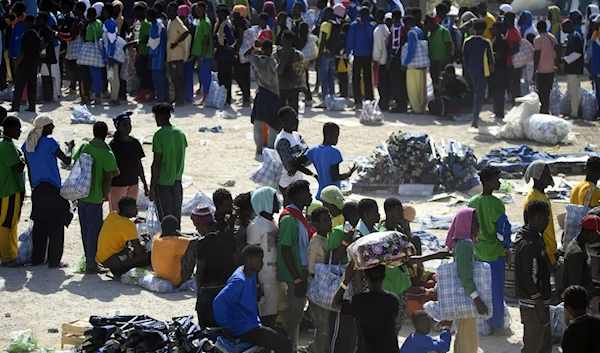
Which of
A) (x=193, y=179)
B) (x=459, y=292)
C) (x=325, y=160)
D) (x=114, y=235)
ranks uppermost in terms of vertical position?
(x=325, y=160)

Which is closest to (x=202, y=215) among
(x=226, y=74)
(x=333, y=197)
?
(x=333, y=197)

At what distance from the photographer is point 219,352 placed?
7.58 metres

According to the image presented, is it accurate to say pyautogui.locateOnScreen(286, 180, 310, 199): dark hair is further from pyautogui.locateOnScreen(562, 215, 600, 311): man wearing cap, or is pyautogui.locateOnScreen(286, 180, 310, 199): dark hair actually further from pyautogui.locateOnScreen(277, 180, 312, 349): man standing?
pyautogui.locateOnScreen(562, 215, 600, 311): man wearing cap

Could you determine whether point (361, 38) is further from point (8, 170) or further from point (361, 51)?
point (8, 170)

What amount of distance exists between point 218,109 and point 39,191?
356 inches

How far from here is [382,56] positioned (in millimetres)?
19516

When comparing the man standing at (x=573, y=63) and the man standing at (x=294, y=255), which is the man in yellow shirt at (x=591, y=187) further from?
the man standing at (x=573, y=63)

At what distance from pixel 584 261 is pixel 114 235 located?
4.68 m

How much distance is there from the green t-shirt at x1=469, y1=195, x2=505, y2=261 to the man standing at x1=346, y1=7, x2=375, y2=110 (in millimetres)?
10919

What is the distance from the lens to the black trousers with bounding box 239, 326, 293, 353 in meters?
7.61

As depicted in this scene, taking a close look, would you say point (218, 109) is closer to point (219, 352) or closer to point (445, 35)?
point (445, 35)

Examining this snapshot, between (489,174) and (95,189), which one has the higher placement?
(489,174)

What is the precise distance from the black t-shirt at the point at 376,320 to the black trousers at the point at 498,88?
1309 cm

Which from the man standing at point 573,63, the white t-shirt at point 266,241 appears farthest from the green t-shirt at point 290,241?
the man standing at point 573,63
